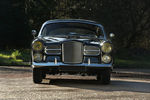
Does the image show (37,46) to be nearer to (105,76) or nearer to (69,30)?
(69,30)

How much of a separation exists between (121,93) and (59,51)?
2001mm

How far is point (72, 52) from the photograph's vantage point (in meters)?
8.74

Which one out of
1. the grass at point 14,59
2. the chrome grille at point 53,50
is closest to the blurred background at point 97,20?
the grass at point 14,59

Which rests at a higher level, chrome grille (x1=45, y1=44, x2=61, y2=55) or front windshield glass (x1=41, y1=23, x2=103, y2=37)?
front windshield glass (x1=41, y1=23, x2=103, y2=37)

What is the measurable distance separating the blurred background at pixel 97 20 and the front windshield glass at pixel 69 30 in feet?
52.6

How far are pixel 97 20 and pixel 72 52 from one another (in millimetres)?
18170

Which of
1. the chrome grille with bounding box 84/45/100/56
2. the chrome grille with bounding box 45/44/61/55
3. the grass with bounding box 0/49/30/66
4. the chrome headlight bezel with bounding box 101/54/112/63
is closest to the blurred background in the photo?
the grass with bounding box 0/49/30/66

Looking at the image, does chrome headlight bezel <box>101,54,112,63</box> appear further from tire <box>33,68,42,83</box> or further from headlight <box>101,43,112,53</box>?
tire <box>33,68,42,83</box>

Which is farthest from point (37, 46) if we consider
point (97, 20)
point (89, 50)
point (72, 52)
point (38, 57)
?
point (97, 20)

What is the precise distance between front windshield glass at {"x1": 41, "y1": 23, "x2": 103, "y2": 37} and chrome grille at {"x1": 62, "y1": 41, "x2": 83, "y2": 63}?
111 centimetres

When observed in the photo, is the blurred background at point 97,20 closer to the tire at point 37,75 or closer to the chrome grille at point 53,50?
the tire at point 37,75

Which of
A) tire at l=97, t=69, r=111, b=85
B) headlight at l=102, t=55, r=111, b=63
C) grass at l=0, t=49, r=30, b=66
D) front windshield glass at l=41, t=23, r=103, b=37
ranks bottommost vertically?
grass at l=0, t=49, r=30, b=66

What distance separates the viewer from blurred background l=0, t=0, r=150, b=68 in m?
27.1

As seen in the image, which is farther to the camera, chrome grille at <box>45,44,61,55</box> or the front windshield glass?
the front windshield glass
